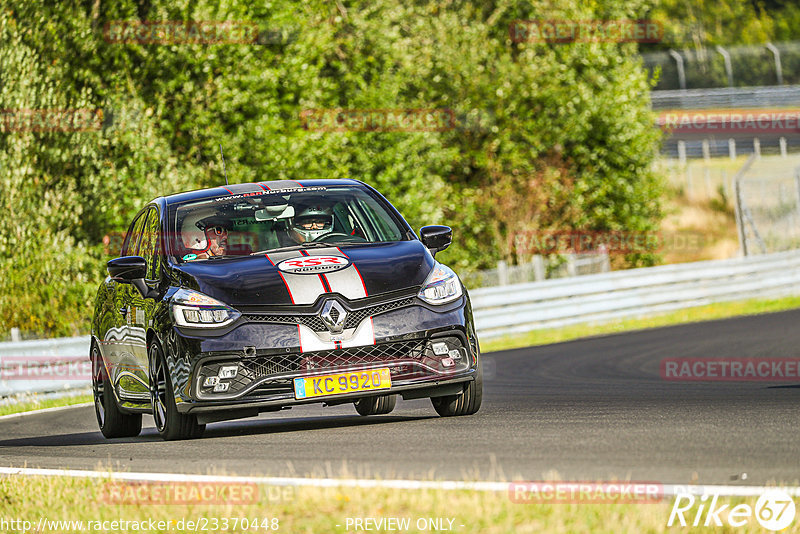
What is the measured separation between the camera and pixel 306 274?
7934mm

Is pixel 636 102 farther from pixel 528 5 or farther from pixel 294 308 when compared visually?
pixel 294 308

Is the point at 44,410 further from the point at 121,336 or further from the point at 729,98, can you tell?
the point at 729,98

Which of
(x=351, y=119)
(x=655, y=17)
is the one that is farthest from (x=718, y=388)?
(x=655, y=17)

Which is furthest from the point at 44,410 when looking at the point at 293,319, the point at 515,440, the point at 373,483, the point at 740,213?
the point at 740,213

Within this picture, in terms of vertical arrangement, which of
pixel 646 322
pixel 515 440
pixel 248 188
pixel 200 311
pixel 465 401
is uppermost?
pixel 248 188

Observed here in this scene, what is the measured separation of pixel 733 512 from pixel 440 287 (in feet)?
12.3

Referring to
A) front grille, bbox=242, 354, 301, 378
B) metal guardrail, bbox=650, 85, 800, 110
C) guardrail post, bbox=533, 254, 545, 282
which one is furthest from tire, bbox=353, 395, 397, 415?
metal guardrail, bbox=650, 85, 800, 110

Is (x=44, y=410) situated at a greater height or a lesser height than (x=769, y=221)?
greater

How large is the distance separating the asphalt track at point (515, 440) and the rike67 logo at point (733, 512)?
54 centimetres

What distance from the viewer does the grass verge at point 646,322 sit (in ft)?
66.0

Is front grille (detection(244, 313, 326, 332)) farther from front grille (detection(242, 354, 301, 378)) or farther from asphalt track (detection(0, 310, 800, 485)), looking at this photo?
asphalt track (detection(0, 310, 800, 485))

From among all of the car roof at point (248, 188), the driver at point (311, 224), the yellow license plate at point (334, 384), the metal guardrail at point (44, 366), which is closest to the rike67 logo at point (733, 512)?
the yellow license plate at point (334, 384)

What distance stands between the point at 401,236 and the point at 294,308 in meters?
1.41

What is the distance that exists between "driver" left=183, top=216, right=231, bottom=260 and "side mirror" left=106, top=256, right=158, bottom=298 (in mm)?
349
